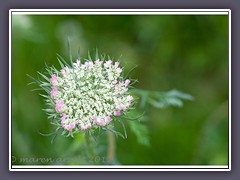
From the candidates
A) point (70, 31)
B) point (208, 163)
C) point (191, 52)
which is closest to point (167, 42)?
point (191, 52)

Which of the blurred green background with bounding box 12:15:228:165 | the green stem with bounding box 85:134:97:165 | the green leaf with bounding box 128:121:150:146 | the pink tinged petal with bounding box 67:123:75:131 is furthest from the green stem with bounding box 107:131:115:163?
the pink tinged petal with bounding box 67:123:75:131

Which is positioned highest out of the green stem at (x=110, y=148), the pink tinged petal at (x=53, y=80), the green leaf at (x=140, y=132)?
the pink tinged petal at (x=53, y=80)

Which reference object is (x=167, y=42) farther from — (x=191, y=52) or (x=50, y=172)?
(x=50, y=172)

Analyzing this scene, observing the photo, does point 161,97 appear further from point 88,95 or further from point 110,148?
point 88,95

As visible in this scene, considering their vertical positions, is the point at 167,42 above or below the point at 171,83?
above

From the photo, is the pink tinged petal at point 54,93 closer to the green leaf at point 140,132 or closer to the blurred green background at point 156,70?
the green leaf at point 140,132

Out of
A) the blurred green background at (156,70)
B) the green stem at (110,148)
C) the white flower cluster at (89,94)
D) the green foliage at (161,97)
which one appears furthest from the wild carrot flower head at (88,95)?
the blurred green background at (156,70)

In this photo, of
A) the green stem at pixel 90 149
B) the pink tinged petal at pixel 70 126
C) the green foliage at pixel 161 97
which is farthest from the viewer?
the green foliage at pixel 161 97
